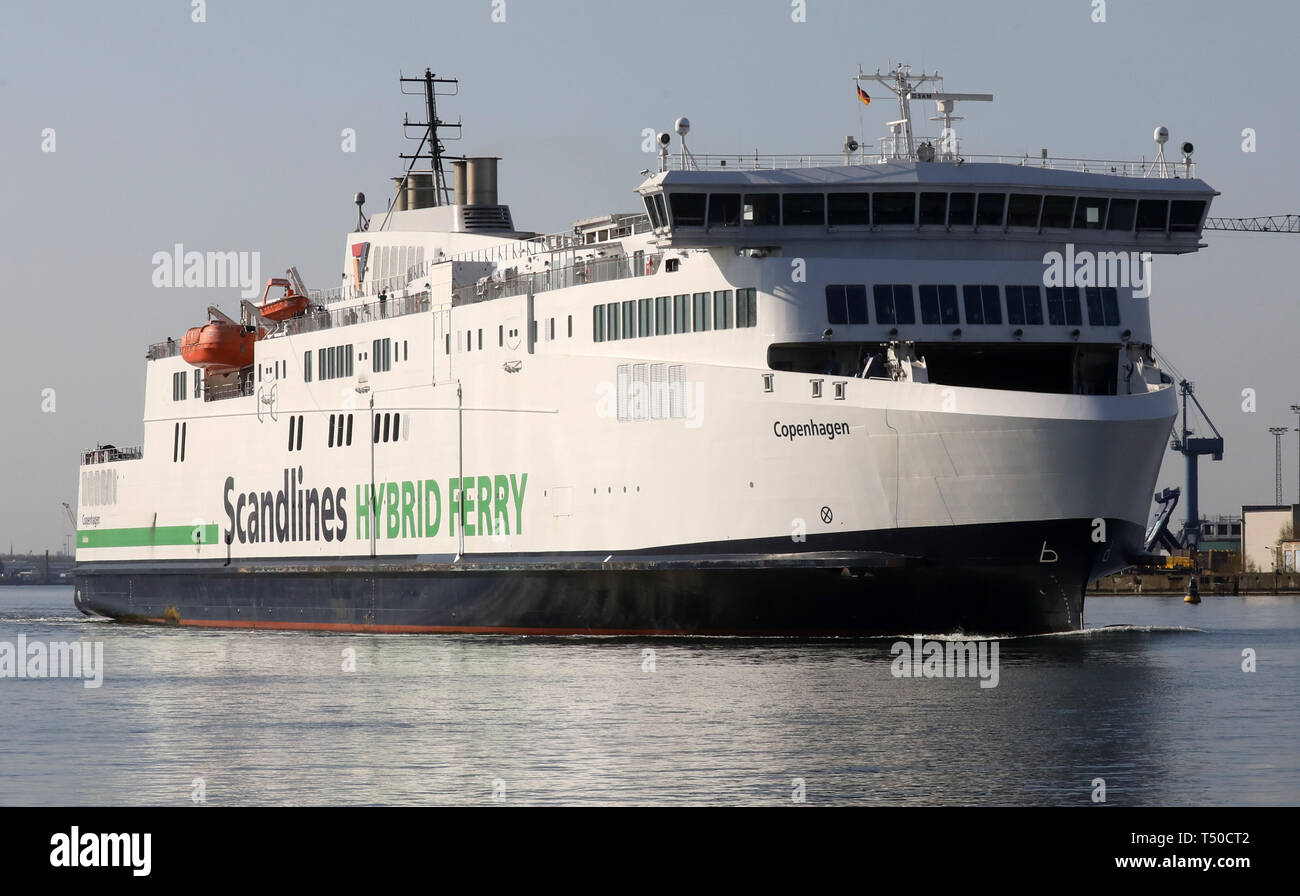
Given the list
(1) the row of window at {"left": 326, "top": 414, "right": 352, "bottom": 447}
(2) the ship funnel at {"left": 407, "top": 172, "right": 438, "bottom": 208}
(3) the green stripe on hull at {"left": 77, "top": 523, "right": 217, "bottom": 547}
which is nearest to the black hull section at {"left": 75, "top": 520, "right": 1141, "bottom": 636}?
(1) the row of window at {"left": 326, "top": 414, "right": 352, "bottom": 447}

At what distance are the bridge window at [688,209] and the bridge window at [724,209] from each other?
14cm

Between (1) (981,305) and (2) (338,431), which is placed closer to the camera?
(1) (981,305)

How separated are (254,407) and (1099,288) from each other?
74.1 ft

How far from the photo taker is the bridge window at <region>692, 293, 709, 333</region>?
105 ft

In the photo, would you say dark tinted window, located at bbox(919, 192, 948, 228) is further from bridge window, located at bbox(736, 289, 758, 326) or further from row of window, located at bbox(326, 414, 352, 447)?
row of window, located at bbox(326, 414, 352, 447)

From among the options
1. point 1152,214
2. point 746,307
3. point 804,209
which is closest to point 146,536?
point 746,307

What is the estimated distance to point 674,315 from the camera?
107ft

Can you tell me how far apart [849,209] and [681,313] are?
3.56 meters

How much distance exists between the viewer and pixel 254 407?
45594 millimetres

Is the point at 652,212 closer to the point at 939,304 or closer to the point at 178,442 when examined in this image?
the point at 939,304

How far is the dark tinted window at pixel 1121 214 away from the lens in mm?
32125

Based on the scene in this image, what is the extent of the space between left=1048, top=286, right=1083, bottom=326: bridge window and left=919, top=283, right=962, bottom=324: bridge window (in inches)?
68.8
